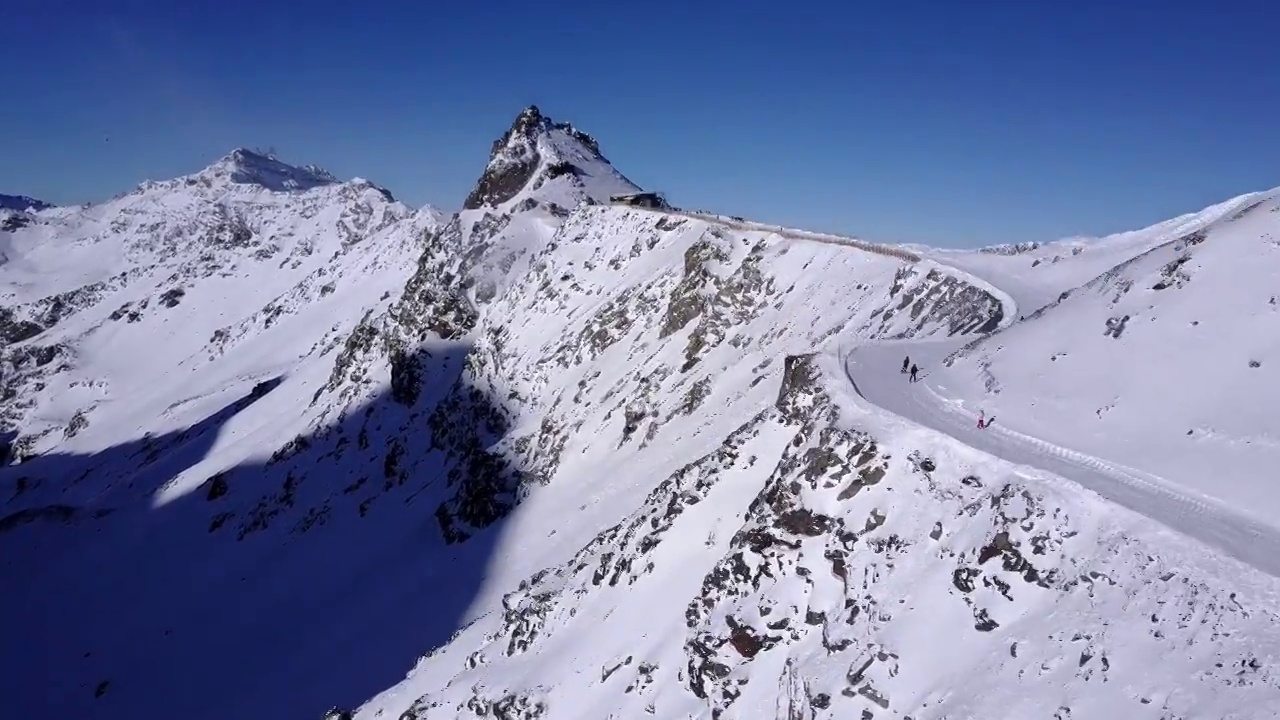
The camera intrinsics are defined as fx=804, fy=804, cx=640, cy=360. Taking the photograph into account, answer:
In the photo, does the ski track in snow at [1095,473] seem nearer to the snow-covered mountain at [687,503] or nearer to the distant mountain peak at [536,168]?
the snow-covered mountain at [687,503]

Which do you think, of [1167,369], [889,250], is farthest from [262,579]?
[1167,369]

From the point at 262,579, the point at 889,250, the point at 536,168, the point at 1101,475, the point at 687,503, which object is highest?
the point at 536,168

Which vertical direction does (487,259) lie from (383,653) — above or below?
above

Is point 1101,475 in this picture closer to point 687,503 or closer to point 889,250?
point 687,503

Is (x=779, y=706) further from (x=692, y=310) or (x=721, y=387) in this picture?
(x=692, y=310)

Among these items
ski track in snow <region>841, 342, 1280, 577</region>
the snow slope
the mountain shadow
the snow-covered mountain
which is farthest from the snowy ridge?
the mountain shadow

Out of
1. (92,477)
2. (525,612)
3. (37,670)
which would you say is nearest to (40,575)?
(37,670)
